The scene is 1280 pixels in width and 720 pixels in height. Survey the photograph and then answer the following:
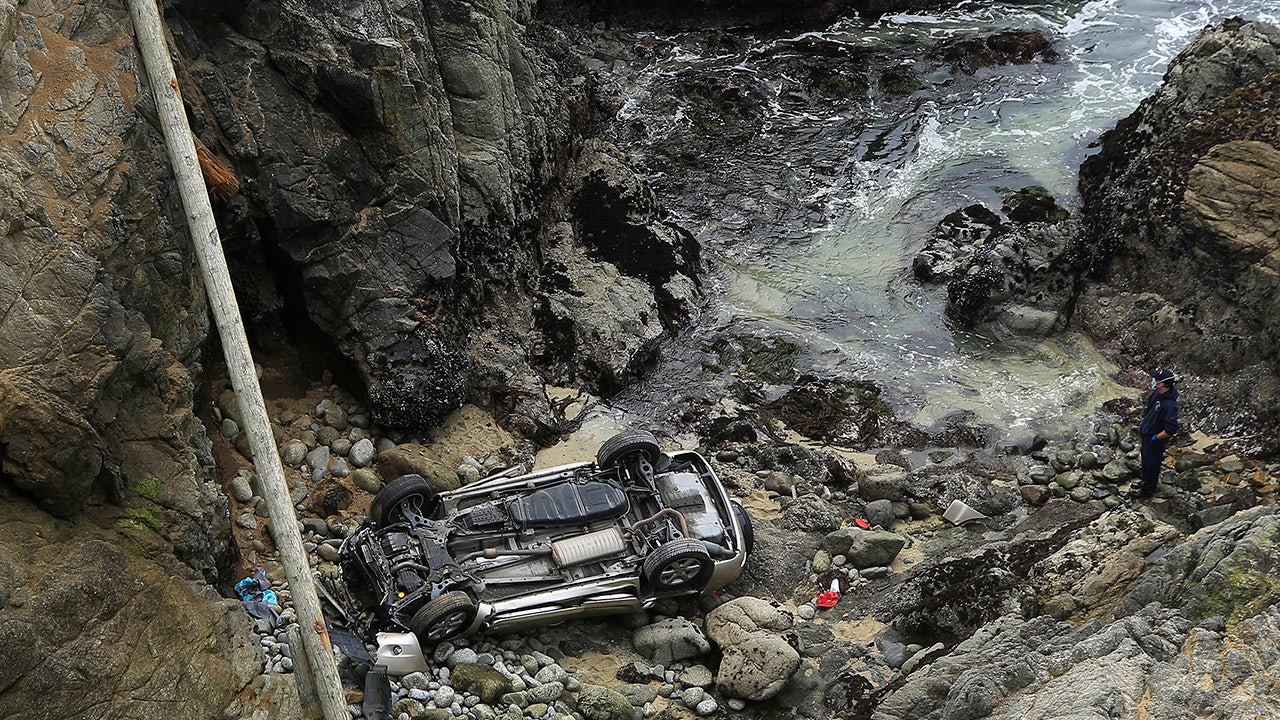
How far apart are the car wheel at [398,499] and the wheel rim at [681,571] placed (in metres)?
2.83

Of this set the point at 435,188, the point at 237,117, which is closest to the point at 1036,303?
the point at 435,188

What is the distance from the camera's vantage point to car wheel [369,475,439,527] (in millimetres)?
10875

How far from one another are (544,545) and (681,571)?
61.3 inches

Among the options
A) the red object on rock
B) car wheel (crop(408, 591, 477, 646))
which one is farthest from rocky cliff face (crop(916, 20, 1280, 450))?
car wheel (crop(408, 591, 477, 646))

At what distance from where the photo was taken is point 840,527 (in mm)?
13242

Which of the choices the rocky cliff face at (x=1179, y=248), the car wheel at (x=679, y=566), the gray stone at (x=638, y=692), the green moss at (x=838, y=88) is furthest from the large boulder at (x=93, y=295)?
the green moss at (x=838, y=88)

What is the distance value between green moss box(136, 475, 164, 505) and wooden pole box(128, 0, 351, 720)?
874 mm

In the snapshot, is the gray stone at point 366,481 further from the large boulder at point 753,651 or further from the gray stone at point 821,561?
the gray stone at point 821,561

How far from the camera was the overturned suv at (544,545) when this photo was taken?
1012cm

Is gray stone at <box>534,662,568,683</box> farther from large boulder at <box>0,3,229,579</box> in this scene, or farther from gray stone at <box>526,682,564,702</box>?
large boulder at <box>0,3,229,579</box>

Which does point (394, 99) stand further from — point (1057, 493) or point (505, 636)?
point (1057, 493)

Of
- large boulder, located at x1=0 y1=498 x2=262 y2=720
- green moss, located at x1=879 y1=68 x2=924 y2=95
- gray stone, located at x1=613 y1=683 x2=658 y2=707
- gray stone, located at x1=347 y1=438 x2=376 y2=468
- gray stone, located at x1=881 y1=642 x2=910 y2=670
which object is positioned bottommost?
gray stone, located at x1=881 y1=642 x2=910 y2=670

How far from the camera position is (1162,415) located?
12766 mm

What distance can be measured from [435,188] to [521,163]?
2591 mm
